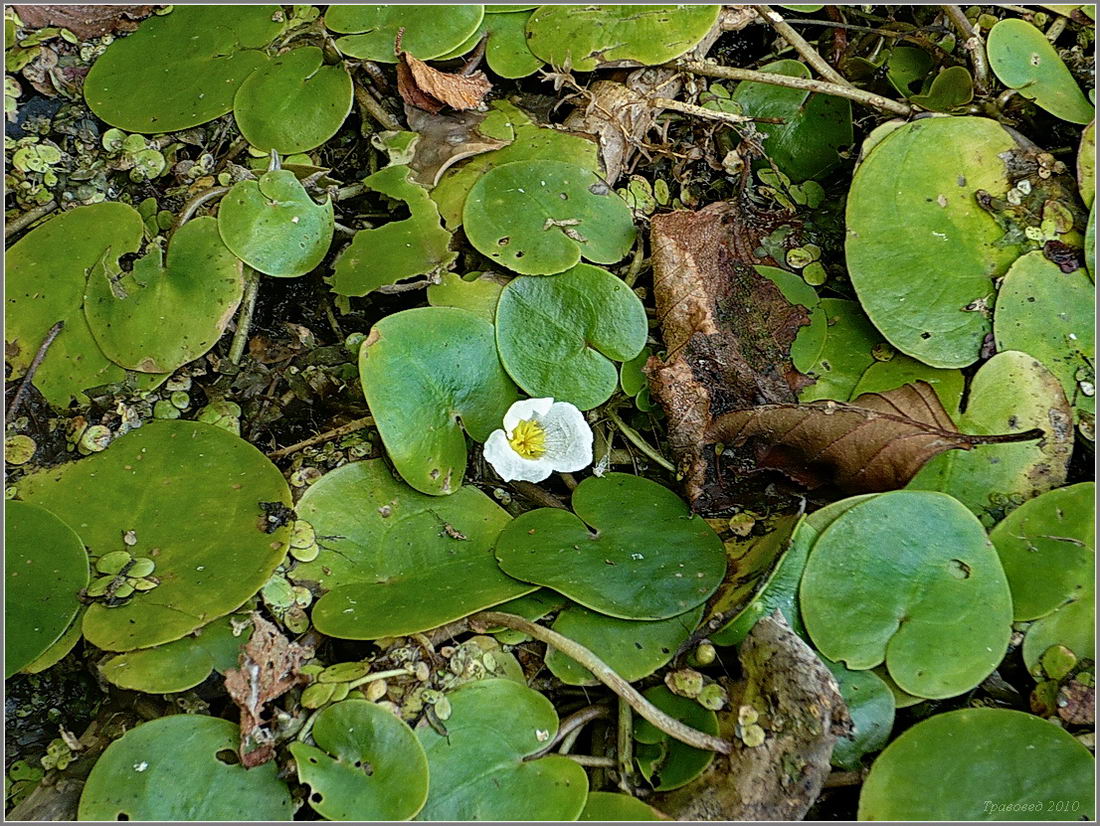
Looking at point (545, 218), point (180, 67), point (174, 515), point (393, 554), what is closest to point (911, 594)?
point (393, 554)

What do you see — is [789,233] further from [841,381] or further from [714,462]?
[714,462]

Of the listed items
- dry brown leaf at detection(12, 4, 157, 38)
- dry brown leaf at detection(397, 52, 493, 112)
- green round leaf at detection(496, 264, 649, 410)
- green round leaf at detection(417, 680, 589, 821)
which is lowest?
green round leaf at detection(417, 680, 589, 821)

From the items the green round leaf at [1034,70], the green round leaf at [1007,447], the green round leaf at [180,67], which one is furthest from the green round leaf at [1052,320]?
the green round leaf at [180,67]

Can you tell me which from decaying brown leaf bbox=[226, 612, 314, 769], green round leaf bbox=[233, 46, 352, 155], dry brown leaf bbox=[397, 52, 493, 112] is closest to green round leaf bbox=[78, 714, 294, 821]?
decaying brown leaf bbox=[226, 612, 314, 769]

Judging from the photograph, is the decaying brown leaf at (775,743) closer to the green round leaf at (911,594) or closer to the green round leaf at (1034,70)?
the green round leaf at (911,594)

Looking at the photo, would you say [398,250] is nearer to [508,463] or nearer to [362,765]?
[508,463]

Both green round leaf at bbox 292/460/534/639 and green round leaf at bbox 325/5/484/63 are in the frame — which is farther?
green round leaf at bbox 325/5/484/63

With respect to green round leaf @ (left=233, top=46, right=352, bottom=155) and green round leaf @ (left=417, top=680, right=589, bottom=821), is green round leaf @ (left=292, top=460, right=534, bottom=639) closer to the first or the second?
green round leaf @ (left=417, top=680, right=589, bottom=821)

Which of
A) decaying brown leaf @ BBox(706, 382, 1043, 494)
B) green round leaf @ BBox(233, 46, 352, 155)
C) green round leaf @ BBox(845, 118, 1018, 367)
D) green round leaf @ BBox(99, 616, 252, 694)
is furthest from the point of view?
green round leaf @ BBox(233, 46, 352, 155)
